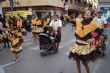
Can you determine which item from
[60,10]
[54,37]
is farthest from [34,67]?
[60,10]

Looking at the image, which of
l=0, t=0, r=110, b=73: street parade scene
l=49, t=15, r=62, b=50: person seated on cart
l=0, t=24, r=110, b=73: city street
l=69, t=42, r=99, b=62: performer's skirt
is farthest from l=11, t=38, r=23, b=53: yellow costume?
l=69, t=42, r=99, b=62: performer's skirt

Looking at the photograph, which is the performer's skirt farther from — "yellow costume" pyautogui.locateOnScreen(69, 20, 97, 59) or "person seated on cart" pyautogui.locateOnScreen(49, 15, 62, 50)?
"person seated on cart" pyautogui.locateOnScreen(49, 15, 62, 50)

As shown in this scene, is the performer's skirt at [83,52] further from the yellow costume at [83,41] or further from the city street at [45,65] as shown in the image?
the city street at [45,65]

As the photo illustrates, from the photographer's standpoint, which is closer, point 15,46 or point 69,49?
point 69,49

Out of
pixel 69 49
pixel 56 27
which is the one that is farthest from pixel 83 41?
pixel 56 27

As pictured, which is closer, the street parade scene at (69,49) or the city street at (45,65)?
the street parade scene at (69,49)

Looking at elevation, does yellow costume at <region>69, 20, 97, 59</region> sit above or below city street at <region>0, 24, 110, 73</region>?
above

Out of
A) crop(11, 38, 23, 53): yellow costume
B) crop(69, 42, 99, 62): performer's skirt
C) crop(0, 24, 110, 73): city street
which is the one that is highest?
crop(69, 42, 99, 62): performer's skirt

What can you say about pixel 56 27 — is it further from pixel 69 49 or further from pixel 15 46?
pixel 69 49

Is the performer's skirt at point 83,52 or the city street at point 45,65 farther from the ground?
the performer's skirt at point 83,52

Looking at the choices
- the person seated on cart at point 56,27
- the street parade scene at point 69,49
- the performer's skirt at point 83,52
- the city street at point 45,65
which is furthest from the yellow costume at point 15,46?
the performer's skirt at point 83,52

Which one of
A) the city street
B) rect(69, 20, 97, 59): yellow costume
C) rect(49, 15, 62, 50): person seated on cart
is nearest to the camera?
rect(69, 20, 97, 59): yellow costume

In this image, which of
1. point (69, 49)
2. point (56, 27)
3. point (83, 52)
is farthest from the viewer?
point (56, 27)

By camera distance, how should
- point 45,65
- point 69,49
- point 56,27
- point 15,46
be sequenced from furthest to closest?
point 56,27
point 15,46
point 45,65
point 69,49
